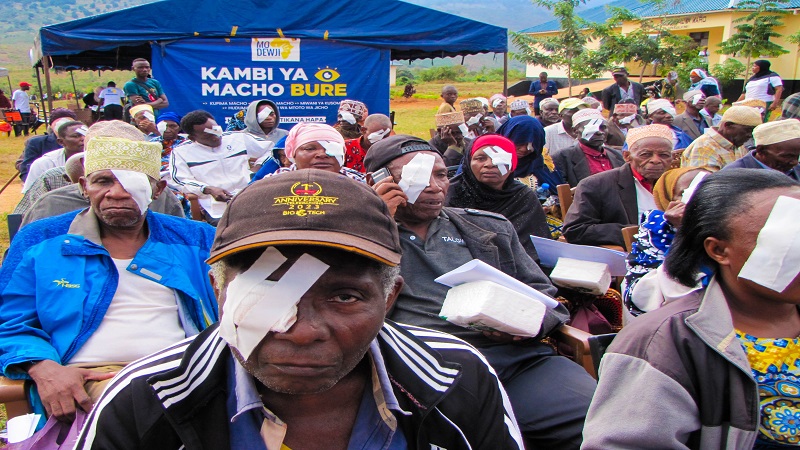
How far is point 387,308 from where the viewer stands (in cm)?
142

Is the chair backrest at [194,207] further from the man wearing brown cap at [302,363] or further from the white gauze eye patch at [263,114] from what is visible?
the man wearing brown cap at [302,363]

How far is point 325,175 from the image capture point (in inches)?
50.0

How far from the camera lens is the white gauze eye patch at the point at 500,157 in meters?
3.69

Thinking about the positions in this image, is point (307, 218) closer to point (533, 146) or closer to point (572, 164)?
point (533, 146)

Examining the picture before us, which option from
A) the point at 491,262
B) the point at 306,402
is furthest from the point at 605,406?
the point at 491,262

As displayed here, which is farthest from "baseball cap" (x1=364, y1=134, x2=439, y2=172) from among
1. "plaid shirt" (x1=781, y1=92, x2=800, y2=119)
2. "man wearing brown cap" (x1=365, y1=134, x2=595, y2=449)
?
"plaid shirt" (x1=781, y1=92, x2=800, y2=119)

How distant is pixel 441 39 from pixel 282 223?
9103 mm

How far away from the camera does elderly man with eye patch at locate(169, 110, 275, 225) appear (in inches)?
217

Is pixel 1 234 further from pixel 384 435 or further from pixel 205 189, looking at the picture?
pixel 384 435

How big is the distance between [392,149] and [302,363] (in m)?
1.97

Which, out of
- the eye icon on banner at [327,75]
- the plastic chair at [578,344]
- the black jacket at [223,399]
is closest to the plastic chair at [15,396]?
the black jacket at [223,399]

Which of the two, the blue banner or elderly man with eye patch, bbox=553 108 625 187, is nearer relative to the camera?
elderly man with eye patch, bbox=553 108 625 187

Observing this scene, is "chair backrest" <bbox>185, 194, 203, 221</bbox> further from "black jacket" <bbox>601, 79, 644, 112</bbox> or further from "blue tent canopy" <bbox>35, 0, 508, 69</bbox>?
"black jacket" <bbox>601, 79, 644, 112</bbox>

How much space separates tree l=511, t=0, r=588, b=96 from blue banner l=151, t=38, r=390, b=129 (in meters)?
13.0
